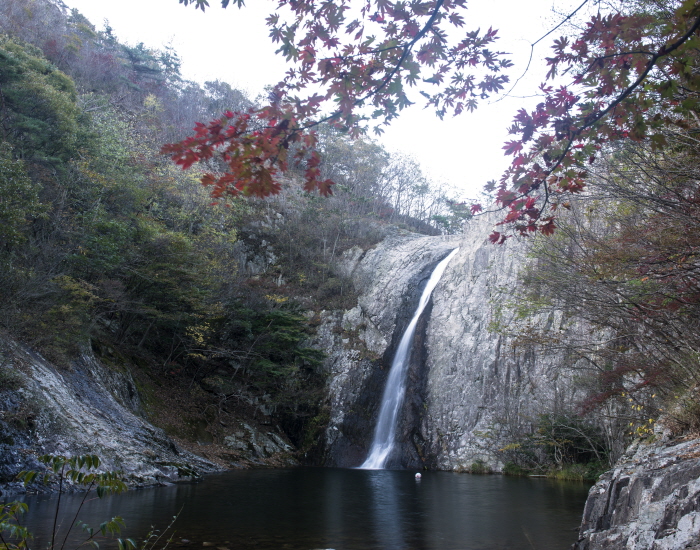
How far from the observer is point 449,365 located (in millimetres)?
20000

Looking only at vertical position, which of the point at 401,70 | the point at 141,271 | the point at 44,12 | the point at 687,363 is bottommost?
the point at 687,363

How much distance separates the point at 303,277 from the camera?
25.3 metres

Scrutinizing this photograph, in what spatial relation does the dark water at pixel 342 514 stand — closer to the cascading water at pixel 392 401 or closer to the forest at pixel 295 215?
the forest at pixel 295 215

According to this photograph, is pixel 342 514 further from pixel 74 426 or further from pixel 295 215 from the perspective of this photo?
pixel 295 215

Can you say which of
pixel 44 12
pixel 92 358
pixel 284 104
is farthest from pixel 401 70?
pixel 44 12

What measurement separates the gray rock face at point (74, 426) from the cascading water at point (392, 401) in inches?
290

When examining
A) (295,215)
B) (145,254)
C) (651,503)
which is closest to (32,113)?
(145,254)

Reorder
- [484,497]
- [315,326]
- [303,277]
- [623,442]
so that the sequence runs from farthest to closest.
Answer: [303,277]
[315,326]
[623,442]
[484,497]

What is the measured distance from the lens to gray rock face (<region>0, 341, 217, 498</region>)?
26.8ft

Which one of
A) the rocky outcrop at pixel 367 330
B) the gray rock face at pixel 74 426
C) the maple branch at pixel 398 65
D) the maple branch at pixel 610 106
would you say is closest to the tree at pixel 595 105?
the maple branch at pixel 610 106

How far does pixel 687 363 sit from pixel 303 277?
66.4 feet

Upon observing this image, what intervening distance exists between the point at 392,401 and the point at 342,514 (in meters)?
11.8

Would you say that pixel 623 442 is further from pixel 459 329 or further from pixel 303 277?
pixel 303 277

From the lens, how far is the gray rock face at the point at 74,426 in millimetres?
8172
